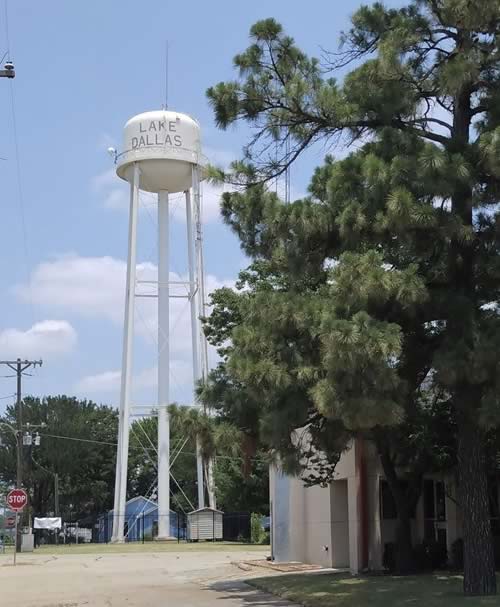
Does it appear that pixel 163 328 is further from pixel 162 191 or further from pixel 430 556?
pixel 430 556

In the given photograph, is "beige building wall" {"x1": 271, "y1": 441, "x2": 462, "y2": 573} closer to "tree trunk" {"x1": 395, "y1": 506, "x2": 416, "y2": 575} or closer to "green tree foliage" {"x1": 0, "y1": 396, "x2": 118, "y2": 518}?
"tree trunk" {"x1": 395, "y1": 506, "x2": 416, "y2": 575}

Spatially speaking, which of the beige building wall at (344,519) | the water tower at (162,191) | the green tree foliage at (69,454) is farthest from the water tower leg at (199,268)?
the green tree foliage at (69,454)

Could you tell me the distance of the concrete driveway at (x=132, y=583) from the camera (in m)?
18.9

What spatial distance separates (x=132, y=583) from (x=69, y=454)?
60.5 m

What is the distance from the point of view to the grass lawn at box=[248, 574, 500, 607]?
52.1ft

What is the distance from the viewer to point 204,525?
53875 mm

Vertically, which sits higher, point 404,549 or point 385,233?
point 385,233

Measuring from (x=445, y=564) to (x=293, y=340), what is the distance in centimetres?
987

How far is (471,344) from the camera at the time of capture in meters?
15.2

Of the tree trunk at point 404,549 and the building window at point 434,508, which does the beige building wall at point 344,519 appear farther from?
the tree trunk at point 404,549

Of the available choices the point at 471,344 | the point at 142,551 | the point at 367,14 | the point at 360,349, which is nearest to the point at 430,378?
the point at 471,344

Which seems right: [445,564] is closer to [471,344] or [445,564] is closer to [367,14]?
[471,344]

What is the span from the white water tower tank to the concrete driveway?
22.6 metres

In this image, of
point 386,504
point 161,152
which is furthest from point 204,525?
point 386,504
